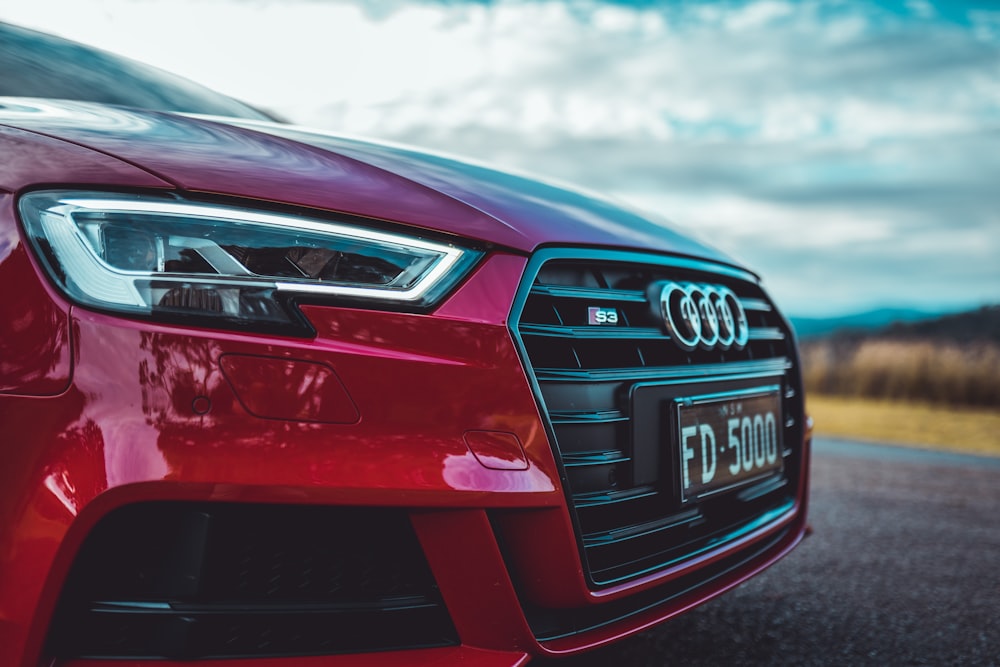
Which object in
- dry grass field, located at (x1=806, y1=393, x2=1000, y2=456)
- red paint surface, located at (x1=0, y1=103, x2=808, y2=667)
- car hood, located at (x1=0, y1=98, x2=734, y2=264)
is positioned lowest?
dry grass field, located at (x1=806, y1=393, x2=1000, y2=456)

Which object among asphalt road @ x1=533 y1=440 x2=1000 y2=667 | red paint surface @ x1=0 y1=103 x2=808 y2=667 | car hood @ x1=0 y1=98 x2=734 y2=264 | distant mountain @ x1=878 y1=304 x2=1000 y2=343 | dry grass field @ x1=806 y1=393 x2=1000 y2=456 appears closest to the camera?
red paint surface @ x1=0 y1=103 x2=808 y2=667

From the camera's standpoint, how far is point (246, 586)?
1.10m

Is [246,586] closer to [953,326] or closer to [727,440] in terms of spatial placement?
[727,440]

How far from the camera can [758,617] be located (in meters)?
2.30

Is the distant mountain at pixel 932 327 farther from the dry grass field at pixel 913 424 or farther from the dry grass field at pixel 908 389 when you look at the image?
the dry grass field at pixel 913 424

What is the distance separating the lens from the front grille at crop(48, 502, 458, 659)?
1.04 meters

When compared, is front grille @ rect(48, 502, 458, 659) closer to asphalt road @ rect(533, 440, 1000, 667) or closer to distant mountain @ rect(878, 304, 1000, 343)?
asphalt road @ rect(533, 440, 1000, 667)

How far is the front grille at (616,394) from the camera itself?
1323 millimetres

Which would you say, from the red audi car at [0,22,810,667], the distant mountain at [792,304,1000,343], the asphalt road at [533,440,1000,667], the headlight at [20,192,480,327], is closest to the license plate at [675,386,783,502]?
the red audi car at [0,22,810,667]

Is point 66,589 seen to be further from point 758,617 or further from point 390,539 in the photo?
point 758,617

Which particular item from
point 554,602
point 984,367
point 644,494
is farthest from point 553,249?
point 984,367

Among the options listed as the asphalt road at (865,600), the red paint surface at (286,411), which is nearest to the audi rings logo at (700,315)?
the red paint surface at (286,411)

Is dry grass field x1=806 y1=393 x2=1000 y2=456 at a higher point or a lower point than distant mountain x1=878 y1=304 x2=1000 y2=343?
lower

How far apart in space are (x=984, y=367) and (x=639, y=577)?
1114 cm
